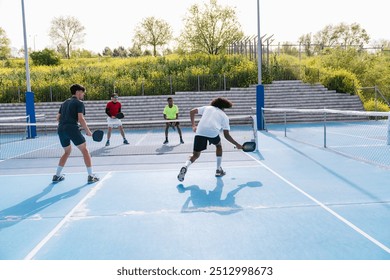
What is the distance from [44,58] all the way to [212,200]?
4825cm

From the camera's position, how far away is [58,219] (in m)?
5.77

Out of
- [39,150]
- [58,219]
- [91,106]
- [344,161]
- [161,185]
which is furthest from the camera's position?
[91,106]

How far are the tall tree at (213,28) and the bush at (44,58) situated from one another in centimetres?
1784

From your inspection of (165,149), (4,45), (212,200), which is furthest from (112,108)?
(4,45)

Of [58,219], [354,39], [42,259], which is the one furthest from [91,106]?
[354,39]

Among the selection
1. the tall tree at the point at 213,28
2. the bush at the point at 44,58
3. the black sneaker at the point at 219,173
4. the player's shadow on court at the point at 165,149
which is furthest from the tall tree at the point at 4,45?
the black sneaker at the point at 219,173

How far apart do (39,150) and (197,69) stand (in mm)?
17717

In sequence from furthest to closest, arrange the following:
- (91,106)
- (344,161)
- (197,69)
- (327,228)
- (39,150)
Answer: (197,69) < (91,106) < (39,150) < (344,161) < (327,228)

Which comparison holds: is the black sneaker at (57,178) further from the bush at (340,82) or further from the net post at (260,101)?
the bush at (340,82)

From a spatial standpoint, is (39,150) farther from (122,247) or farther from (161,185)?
(122,247)

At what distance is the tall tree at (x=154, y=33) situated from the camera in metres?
60.0

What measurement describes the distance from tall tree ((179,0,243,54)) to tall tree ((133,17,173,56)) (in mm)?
13547

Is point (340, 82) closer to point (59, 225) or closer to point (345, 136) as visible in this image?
point (345, 136)

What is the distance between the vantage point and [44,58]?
49.3 m
